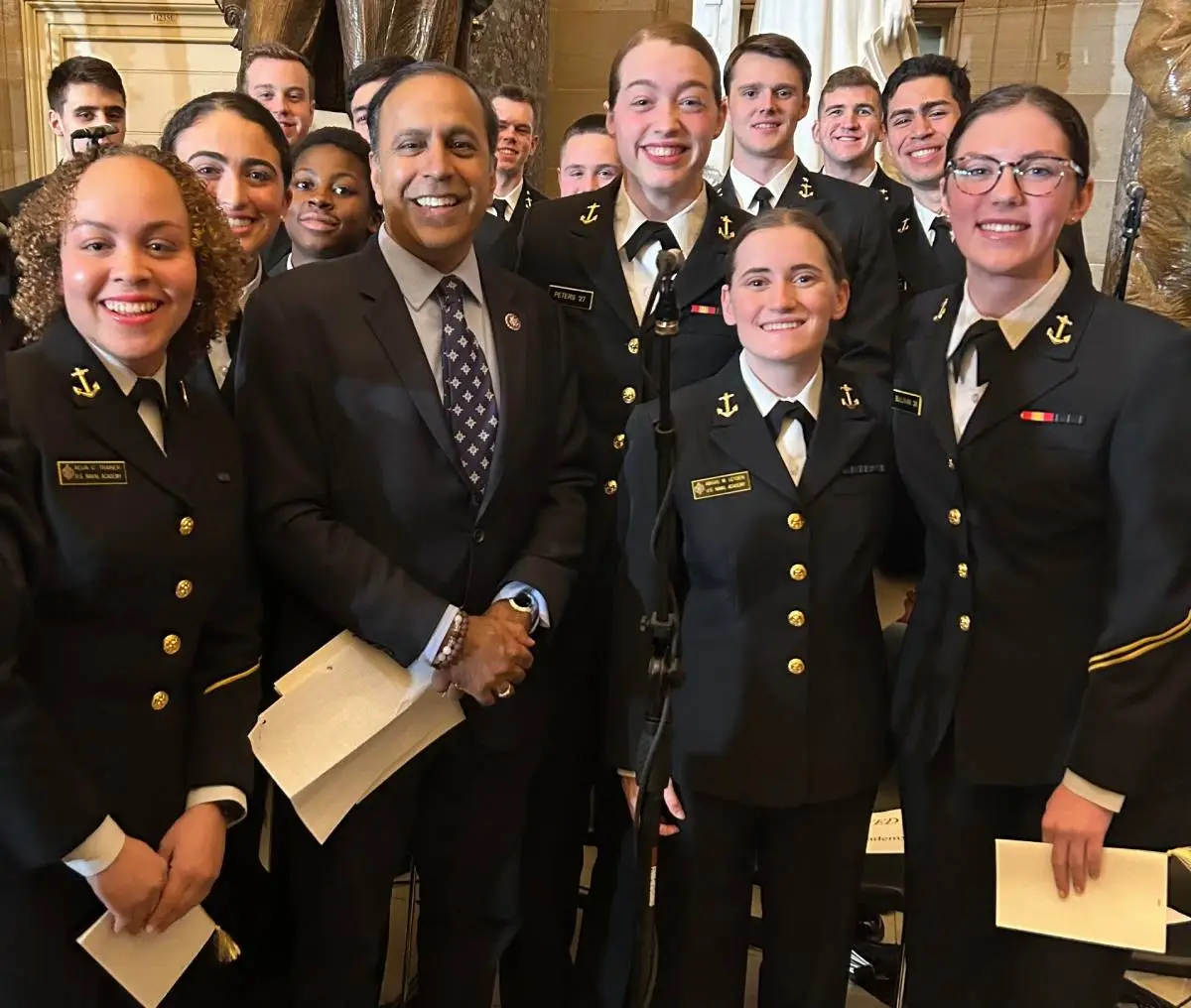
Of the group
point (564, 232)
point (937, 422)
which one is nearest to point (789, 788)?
point (937, 422)

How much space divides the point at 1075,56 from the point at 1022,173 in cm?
487

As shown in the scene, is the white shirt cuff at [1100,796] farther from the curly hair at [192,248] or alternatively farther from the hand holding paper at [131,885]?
the curly hair at [192,248]

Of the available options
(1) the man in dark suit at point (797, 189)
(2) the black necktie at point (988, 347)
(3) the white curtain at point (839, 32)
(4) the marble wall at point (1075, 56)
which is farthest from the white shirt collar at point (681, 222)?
(4) the marble wall at point (1075, 56)

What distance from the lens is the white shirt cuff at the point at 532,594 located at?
64.5 inches

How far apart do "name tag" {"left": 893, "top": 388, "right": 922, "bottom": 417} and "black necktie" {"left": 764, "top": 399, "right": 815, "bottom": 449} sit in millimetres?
142

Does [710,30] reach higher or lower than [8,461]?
higher

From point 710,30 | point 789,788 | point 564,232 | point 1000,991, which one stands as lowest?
point 1000,991

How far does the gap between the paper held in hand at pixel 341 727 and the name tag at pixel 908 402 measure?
0.84 meters

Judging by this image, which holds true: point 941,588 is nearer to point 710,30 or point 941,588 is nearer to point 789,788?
point 789,788

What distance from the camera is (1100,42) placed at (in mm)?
5559

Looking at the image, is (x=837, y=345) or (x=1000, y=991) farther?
(x=837, y=345)

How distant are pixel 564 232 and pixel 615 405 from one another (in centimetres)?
37

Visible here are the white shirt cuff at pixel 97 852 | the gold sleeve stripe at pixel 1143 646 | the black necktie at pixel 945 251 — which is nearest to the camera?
the white shirt cuff at pixel 97 852

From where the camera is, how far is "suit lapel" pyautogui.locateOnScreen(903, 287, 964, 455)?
159 cm
